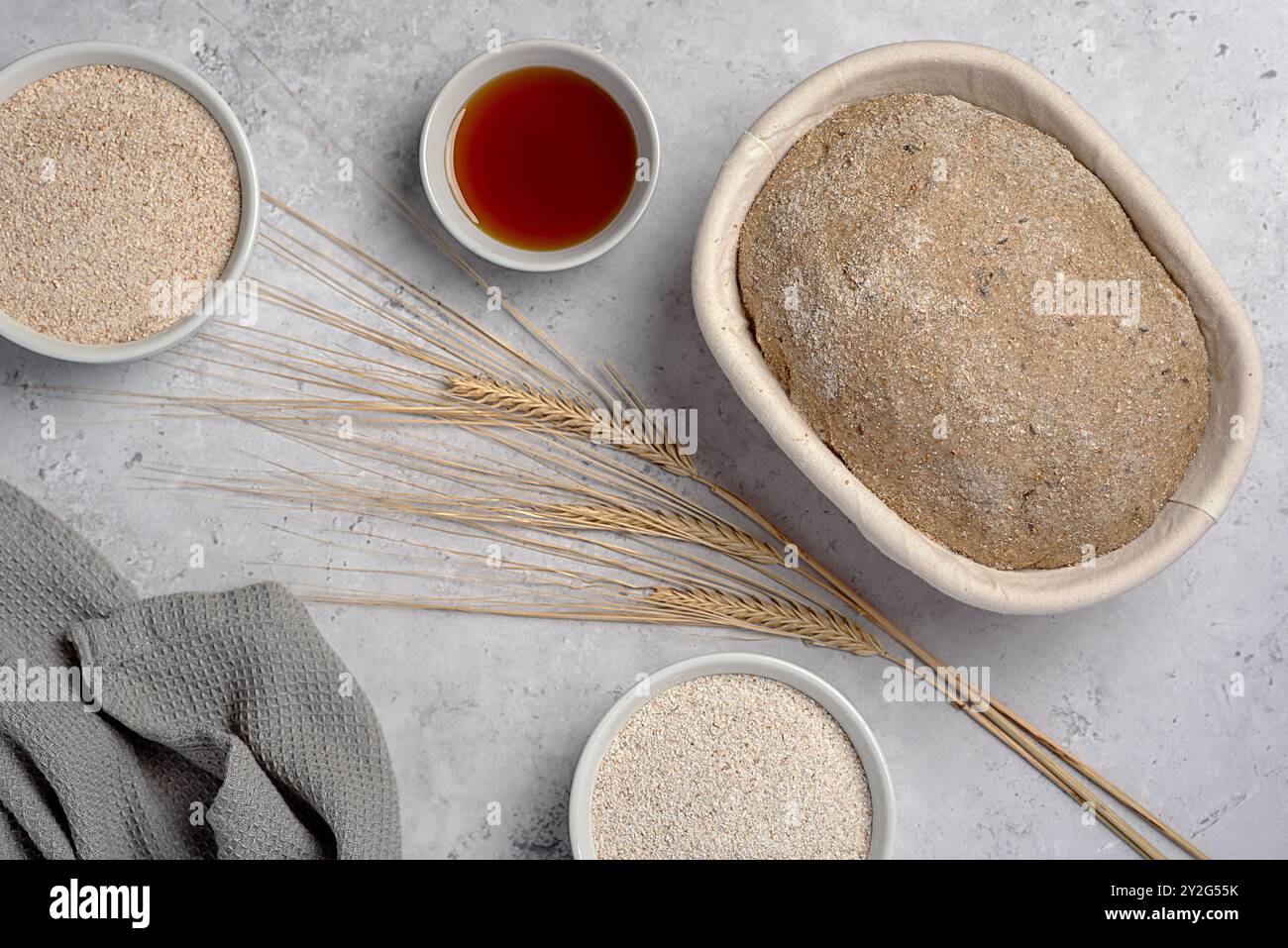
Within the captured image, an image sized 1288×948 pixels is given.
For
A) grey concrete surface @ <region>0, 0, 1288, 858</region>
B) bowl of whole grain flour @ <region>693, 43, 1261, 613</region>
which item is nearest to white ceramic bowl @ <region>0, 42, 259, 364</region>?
grey concrete surface @ <region>0, 0, 1288, 858</region>

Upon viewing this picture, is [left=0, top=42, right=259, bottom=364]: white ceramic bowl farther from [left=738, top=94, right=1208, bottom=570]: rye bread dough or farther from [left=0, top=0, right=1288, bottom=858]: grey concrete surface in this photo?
[left=738, top=94, right=1208, bottom=570]: rye bread dough

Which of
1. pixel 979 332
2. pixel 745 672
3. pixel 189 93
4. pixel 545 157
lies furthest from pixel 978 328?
pixel 189 93

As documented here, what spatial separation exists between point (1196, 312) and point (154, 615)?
5.09ft

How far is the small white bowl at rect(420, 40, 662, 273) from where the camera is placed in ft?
4.83

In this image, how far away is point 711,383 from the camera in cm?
160

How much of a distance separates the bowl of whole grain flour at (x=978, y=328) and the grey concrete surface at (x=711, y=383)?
22 centimetres

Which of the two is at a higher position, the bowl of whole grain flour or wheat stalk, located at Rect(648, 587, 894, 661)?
the bowl of whole grain flour

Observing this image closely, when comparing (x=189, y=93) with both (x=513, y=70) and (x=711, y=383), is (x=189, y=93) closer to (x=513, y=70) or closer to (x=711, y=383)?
(x=513, y=70)

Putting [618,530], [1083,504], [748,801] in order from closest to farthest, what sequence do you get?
[1083,504], [748,801], [618,530]

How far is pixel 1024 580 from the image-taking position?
53.9 inches

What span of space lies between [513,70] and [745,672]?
968mm

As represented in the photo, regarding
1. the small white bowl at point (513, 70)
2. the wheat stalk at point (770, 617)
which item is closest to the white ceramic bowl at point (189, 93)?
the small white bowl at point (513, 70)
